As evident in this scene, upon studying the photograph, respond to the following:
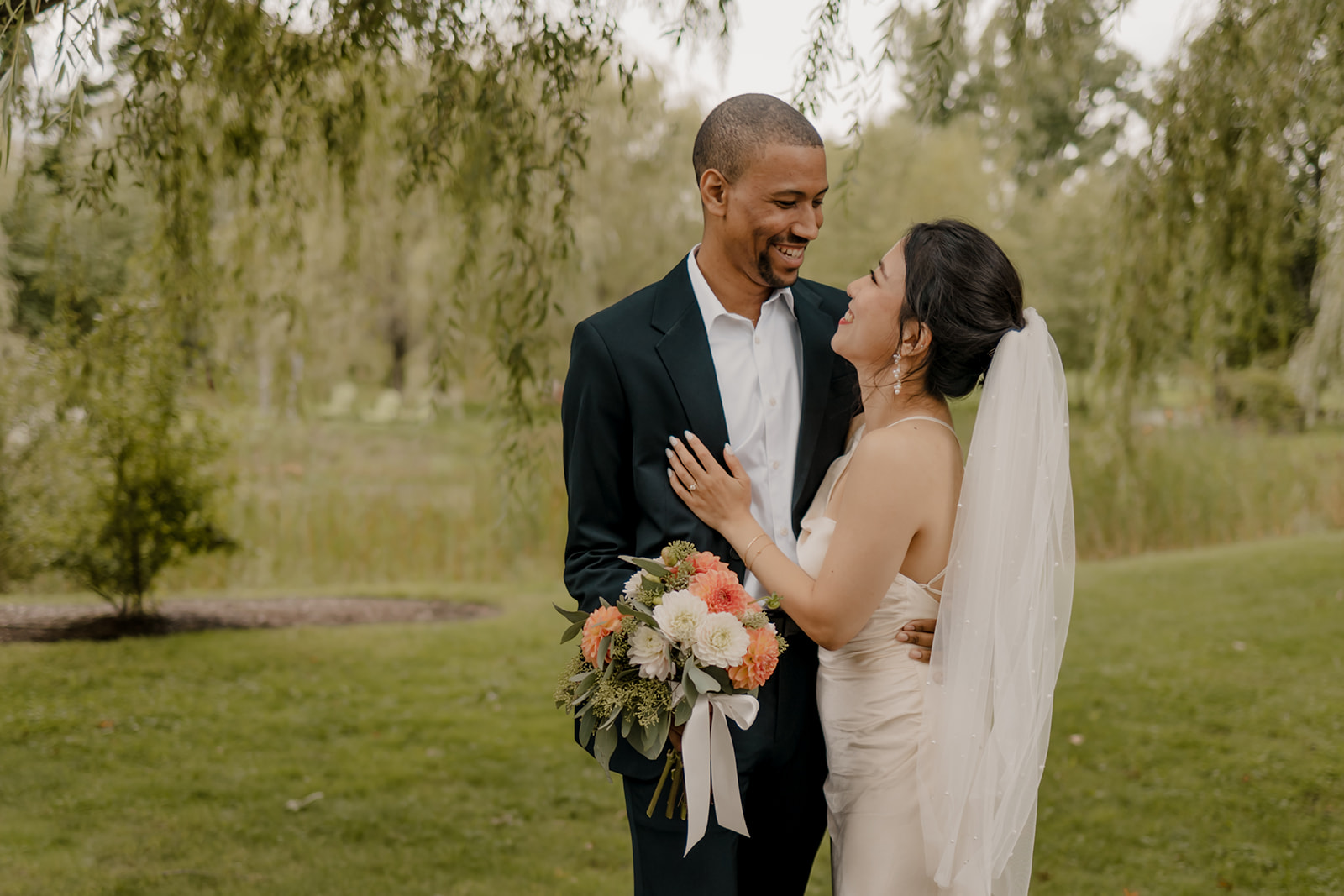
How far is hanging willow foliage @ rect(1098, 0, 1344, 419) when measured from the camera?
422 centimetres

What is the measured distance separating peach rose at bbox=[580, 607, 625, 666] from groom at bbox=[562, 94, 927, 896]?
0.46 feet

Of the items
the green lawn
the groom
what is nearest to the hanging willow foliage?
the green lawn

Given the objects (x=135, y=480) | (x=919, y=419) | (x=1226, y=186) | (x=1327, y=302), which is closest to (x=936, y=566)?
(x=919, y=419)

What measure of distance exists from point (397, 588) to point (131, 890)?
5.29 meters

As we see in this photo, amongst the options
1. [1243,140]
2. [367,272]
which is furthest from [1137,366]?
[367,272]

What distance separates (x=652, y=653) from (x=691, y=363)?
2.17 ft

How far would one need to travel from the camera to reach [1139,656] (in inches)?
285

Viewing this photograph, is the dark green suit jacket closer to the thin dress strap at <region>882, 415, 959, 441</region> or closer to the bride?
the bride

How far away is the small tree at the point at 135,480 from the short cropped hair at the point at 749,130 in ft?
17.2

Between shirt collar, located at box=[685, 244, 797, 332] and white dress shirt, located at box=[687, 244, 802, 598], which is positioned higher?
shirt collar, located at box=[685, 244, 797, 332]

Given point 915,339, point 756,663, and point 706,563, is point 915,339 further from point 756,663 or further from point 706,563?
point 756,663

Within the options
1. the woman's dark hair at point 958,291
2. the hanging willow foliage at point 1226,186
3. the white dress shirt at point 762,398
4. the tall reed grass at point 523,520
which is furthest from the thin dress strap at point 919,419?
the tall reed grass at point 523,520

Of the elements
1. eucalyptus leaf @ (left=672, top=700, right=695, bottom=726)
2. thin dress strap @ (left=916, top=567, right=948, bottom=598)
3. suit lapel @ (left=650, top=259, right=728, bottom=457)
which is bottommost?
eucalyptus leaf @ (left=672, top=700, right=695, bottom=726)

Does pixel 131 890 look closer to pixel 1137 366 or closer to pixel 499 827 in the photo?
pixel 499 827
